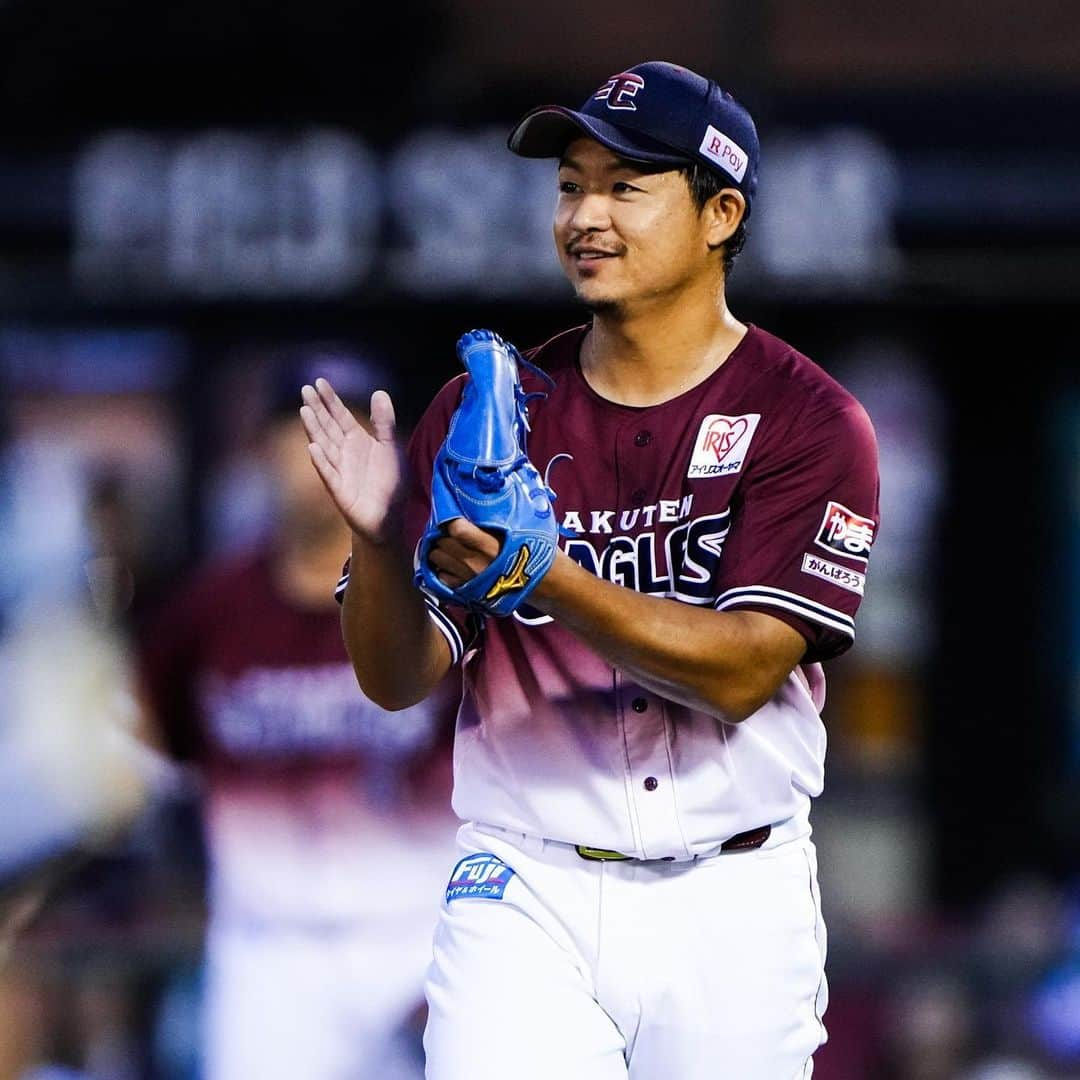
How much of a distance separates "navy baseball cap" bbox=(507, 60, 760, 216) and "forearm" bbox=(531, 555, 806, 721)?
64 centimetres

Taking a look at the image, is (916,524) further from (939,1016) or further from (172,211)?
(172,211)

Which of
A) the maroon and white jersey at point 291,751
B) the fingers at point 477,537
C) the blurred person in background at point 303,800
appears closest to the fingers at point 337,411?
the fingers at point 477,537

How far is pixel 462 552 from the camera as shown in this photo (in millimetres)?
2617

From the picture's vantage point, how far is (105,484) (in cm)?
718

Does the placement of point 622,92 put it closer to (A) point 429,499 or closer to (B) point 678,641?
(A) point 429,499

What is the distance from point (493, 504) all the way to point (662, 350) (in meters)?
0.60

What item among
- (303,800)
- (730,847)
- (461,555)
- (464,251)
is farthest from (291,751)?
(464,251)

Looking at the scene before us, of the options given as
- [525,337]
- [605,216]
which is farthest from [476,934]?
[525,337]

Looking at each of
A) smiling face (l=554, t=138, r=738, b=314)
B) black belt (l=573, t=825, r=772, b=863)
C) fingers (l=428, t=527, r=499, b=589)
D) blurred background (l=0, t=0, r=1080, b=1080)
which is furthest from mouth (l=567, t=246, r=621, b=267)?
blurred background (l=0, t=0, r=1080, b=1080)

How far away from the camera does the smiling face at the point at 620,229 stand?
2.96 m

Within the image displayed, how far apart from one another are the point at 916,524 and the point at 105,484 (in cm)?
283

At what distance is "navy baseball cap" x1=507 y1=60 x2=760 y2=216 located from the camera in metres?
2.94

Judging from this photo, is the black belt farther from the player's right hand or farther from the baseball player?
the player's right hand

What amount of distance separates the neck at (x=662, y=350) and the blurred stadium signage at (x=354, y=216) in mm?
4031
